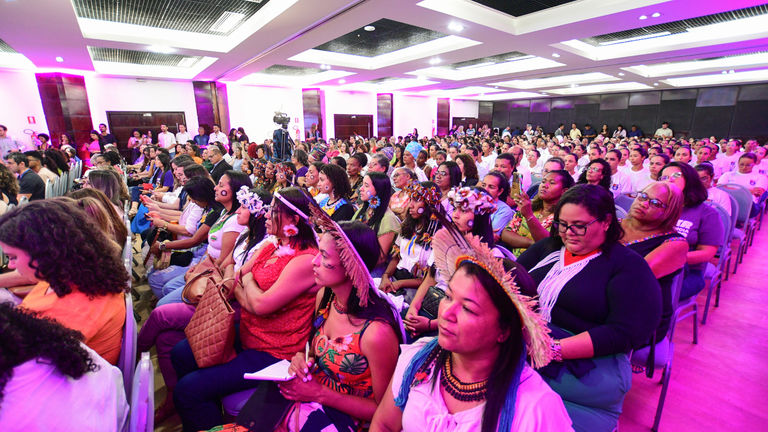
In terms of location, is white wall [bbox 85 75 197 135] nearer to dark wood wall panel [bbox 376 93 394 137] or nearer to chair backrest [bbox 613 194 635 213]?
dark wood wall panel [bbox 376 93 394 137]

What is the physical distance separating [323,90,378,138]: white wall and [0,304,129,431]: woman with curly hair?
613 inches

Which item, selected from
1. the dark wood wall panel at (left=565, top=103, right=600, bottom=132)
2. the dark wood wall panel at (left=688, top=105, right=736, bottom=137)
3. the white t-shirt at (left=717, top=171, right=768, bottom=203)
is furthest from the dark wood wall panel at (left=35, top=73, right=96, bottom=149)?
the dark wood wall panel at (left=688, top=105, right=736, bottom=137)

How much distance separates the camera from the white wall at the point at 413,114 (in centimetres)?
1844

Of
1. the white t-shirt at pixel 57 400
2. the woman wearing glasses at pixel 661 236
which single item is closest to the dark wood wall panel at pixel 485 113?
the woman wearing glasses at pixel 661 236

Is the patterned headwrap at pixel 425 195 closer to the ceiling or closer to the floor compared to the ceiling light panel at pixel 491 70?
closer to the floor

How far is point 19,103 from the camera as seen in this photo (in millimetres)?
9867

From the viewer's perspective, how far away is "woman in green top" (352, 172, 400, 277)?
268cm

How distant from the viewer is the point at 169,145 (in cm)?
1121

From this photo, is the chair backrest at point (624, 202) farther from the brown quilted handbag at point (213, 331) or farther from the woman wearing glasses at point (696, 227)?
the brown quilted handbag at point (213, 331)

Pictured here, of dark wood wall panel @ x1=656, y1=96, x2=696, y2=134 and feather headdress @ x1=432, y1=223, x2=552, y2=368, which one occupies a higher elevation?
dark wood wall panel @ x1=656, y1=96, x2=696, y2=134

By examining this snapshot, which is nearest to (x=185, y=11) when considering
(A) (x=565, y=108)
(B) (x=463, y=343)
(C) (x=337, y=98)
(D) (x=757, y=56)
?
(B) (x=463, y=343)

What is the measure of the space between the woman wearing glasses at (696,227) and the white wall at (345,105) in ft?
47.9

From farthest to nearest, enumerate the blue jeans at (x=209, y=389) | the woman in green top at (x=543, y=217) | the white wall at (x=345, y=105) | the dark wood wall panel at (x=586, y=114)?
the dark wood wall panel at (x=586, y=114) → the white wall at (x=345, y=105) → the woman in green top at (x=543, y=217) → the blue jeans at (x=209, y=389)

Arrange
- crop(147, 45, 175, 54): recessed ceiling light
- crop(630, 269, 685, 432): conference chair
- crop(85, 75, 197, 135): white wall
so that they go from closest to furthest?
crop(630, 269, 685, 432): conference chair → crop(147, 45, 175, 54): recessed ceiling light → crop(85, 75, 197, 135): white wall
